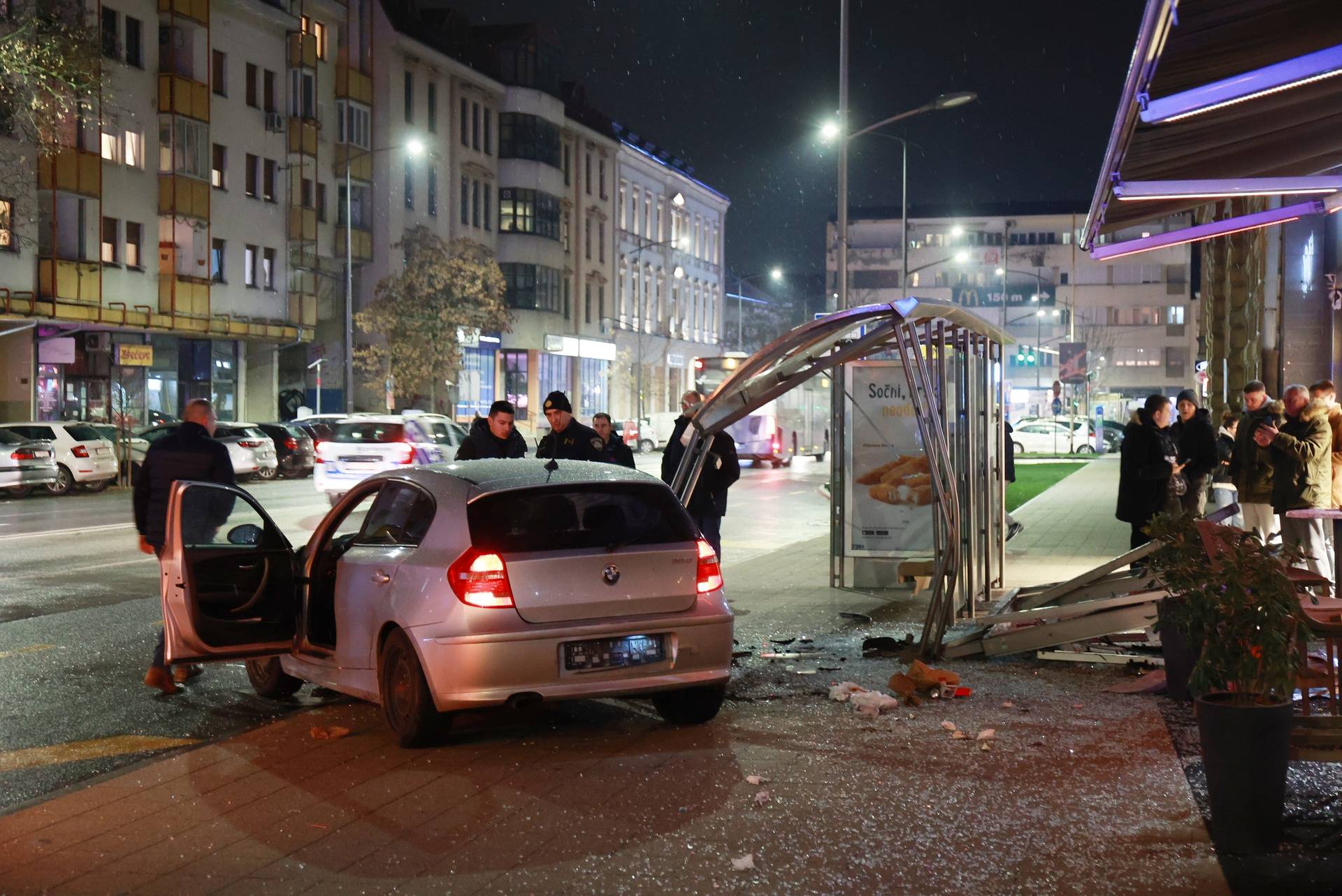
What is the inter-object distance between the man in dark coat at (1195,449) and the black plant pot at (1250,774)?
10.1m

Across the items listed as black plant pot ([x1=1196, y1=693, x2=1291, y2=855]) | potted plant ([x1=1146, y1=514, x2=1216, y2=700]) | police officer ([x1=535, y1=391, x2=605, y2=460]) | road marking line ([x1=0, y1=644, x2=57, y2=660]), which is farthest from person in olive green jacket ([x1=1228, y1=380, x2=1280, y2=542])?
road marking line ([x1=0, y1=644, x2=57, y2=660])

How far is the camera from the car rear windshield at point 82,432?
32375 mm

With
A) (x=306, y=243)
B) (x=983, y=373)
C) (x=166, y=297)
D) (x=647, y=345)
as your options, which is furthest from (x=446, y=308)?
(x=983, y=373)

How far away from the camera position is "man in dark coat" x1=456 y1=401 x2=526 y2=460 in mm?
13094

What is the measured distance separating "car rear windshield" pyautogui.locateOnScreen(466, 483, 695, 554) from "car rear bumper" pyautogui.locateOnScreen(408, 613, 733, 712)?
447 mm

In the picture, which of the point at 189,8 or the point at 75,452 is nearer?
the point at 75,452

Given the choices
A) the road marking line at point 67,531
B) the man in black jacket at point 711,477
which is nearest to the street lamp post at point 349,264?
the road marking line at point 67,531

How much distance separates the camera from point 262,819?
6.49 meters

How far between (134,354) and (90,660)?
34.6 meters

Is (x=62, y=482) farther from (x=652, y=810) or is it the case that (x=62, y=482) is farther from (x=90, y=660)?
(x=652, y=810)

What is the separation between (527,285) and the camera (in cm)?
6769

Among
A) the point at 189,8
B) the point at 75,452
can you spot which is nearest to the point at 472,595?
the point at 75,452

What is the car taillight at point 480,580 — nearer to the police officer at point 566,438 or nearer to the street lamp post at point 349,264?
the police officer at point 566,438

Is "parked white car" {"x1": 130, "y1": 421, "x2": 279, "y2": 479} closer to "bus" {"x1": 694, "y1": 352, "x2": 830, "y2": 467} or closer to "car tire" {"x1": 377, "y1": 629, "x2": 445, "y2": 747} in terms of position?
"bus" {"x1": 694, "y1": 352, "x2": 830, "y2": 467}
